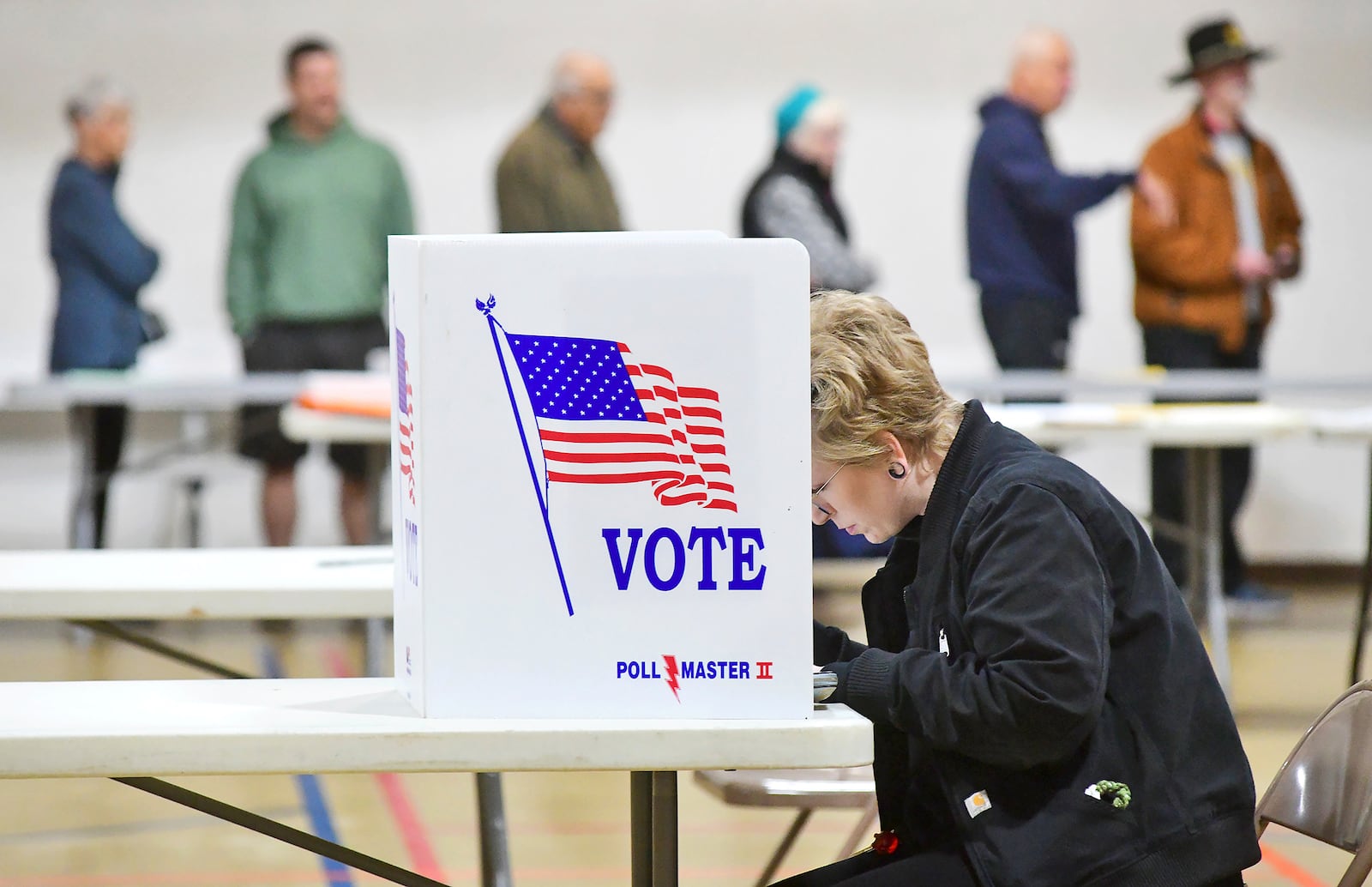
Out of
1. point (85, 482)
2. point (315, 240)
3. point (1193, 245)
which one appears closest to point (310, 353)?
point (315, 240)

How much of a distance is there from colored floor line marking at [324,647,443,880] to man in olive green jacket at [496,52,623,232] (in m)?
1.95

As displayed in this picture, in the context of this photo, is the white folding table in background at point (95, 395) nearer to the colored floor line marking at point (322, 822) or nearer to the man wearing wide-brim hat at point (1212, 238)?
the colored floor line marking at point (322, 822)

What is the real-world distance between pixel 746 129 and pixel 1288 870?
3.95m

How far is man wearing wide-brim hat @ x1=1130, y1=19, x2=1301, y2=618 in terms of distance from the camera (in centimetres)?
512

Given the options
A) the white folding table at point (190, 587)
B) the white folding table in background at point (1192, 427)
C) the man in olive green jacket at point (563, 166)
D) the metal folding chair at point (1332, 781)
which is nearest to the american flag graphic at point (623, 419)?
the white folding table at point (190, 587)

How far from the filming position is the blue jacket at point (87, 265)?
5047mm

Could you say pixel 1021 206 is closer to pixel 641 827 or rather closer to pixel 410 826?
pixel 410 826

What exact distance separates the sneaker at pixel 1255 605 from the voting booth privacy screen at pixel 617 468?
4.48 meters

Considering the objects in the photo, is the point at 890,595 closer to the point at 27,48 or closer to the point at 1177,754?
the point at 1177,754

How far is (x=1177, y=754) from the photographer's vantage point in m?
1.27

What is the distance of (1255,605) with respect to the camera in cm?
538

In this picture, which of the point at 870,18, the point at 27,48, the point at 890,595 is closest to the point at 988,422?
the point at 890,595

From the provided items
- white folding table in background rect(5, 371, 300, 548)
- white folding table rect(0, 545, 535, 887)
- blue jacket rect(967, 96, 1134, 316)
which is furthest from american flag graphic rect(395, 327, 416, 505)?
blue jacket rect(967, 96, 1134, 316)

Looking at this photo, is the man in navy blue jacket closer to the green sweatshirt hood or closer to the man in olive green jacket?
the man in olive green jacket
